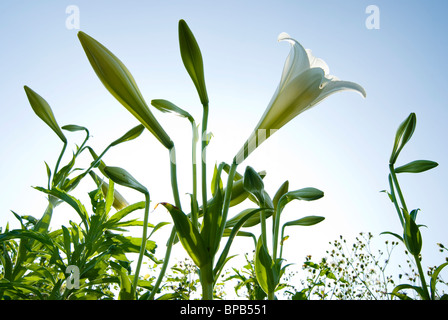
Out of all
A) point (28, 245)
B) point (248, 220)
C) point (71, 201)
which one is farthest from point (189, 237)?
point (28, 245)

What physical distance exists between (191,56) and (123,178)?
237 millimetres

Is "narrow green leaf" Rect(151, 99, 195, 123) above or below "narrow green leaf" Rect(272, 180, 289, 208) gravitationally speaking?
above

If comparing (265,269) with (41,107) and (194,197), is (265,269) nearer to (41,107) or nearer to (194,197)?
(194,197)

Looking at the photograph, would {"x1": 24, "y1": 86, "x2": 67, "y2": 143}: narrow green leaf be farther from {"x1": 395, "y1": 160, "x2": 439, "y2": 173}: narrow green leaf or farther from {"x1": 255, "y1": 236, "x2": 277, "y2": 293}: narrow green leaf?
{"x1": 395, "y1": 160, "x2": 439, "y2": 173}: narrow green leaf

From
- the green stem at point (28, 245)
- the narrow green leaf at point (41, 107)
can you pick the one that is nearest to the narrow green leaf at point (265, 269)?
the green stem at point (28, 245)

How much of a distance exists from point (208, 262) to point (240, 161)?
0.18m

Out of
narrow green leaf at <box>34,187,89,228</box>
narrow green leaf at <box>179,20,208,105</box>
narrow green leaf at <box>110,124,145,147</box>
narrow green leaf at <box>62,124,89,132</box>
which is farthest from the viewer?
narrow green leaf at <box>62,124,89,132</box>

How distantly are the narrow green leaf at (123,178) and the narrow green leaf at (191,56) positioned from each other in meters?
0.19

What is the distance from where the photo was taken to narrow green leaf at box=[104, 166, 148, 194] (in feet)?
1.72

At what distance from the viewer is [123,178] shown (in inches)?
21.0

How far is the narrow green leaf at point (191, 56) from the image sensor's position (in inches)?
21.0

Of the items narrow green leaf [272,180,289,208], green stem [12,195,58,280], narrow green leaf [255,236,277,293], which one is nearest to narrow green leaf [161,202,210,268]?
narrow green leaf [255,236,277,293]

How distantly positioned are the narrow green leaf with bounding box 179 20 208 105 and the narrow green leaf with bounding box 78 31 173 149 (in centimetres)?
10

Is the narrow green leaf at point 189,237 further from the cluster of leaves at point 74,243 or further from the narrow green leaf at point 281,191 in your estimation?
the narrow green leaf at point 281,191
